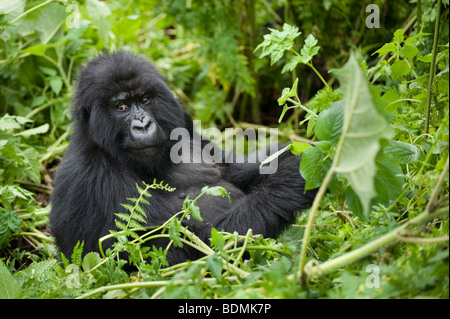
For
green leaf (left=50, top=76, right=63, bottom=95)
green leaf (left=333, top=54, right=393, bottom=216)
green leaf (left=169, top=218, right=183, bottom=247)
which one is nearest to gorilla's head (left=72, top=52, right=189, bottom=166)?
green leaf (left=169, top=218, right=183, bottom=247)

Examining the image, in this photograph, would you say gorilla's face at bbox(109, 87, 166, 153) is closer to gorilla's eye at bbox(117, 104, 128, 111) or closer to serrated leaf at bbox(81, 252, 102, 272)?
gorilla's eye at bbox(117, 104, 128, 111)

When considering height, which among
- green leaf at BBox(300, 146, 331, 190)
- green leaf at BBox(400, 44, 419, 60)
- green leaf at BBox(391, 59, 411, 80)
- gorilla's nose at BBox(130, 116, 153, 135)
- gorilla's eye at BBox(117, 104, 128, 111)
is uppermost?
green leaf at BBox(400, 44, 419, 60)

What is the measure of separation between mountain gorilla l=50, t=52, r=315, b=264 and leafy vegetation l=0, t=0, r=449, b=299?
0.16m

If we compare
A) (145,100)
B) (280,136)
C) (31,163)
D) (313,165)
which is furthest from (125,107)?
(280,136)

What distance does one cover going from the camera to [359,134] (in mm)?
1734

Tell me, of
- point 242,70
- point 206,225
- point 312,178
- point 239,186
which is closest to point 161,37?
point 242,70

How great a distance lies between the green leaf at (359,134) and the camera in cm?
167

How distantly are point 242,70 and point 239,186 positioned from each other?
201cm

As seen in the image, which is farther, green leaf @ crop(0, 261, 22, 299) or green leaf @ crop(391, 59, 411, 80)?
green leaf @ crop(391, 59, 411, 80)

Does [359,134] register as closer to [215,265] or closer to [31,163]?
[215,265]

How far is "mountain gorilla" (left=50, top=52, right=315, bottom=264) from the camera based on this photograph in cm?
314

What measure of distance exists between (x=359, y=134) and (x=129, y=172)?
183cm

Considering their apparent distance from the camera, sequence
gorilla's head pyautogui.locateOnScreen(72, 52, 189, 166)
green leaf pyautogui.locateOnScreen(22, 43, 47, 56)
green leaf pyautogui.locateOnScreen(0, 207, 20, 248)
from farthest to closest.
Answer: green leaf pyautogui.locateOnScreen(22, 43, 47, 56) < green leaf pyautogui.locateOnScreen(0, 207, 20, 248) < gorilla's head pyautogui.locateOnScreen(72, 52, 189, 166)

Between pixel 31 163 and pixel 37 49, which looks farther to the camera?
pixel 37 49
